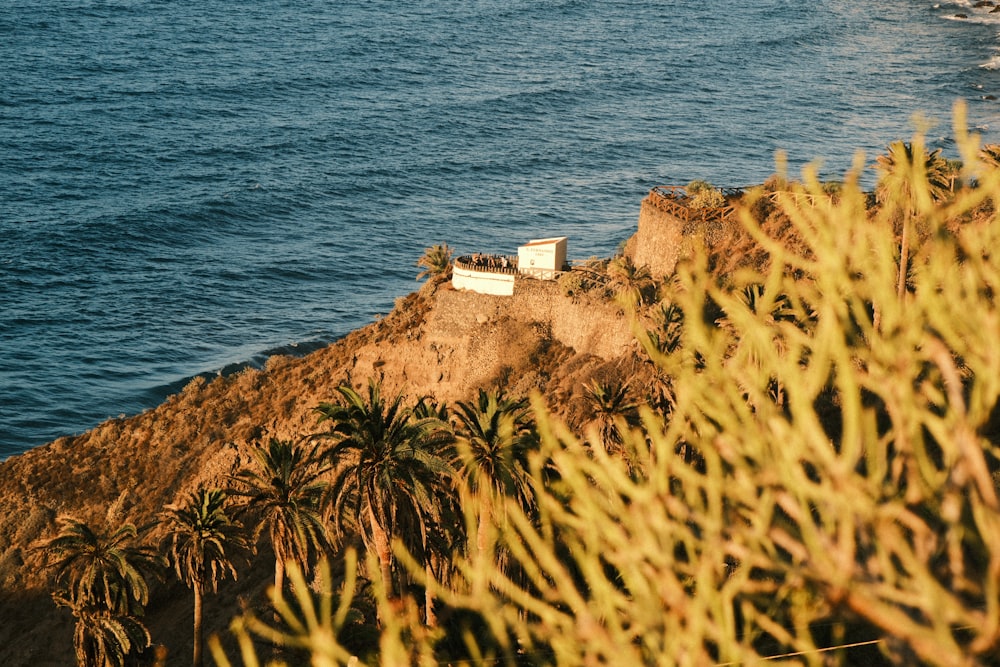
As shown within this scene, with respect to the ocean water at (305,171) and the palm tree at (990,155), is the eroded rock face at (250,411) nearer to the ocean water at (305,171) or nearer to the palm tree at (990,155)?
the palm tree at (990,155)

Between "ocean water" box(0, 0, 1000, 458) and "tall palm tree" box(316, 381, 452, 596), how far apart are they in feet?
215

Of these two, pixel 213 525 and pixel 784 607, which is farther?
pixel 213 525

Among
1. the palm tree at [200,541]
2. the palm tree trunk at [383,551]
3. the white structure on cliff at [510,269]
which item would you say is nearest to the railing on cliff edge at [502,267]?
the white structure on cliff at [510,269]

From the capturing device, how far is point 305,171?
157 metres

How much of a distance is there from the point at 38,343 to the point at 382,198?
2014 inches

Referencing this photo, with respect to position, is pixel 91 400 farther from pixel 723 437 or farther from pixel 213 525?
pixel 723 437

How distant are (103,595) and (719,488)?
40569mm

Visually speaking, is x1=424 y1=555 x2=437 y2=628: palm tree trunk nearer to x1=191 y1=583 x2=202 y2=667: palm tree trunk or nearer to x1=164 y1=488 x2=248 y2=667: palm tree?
x1=164 y1=488 x2=248 y2=667: palm tree

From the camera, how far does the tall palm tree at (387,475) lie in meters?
41.0

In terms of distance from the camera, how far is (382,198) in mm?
150000

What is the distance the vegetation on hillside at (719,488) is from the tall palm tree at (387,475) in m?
0.10

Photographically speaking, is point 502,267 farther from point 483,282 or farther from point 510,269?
point 483,282

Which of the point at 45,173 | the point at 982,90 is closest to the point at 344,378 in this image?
the point at 45,173

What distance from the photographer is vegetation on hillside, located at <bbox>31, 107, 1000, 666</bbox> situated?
14.7m
